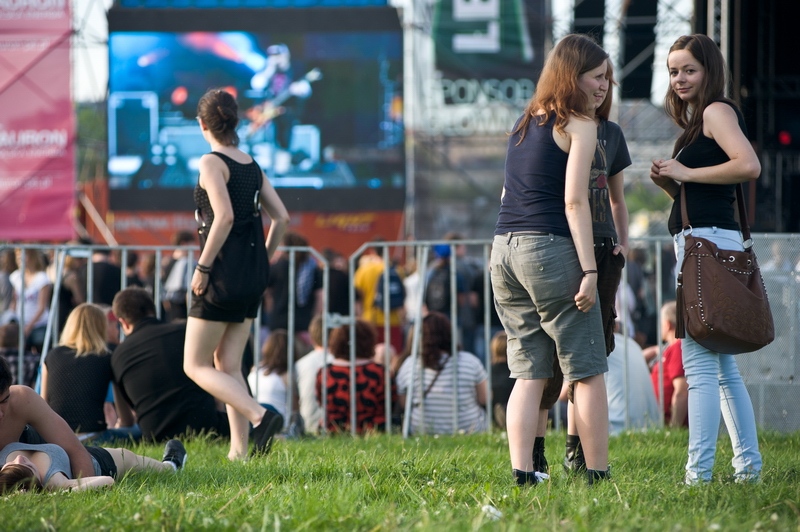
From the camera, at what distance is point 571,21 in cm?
1362

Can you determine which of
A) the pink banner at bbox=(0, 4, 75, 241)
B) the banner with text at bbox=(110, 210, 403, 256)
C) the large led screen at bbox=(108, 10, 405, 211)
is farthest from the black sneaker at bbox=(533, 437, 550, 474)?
the pink banner at bbox=(0, 4, 75, 241)

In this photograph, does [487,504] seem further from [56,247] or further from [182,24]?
[182,24]

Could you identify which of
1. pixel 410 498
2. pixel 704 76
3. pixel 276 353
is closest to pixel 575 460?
pixel 410 498

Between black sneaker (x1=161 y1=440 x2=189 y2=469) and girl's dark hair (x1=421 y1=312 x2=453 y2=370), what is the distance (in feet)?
Result: 8.05

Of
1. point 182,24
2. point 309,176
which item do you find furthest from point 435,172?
point 182,24

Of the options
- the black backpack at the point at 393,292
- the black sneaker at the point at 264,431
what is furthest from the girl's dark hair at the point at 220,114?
the black backpack at the point at 393,292

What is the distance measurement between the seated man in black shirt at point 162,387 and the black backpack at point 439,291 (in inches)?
134

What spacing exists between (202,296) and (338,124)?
8.06 meters

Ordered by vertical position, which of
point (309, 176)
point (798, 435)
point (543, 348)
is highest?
point (309, 176)

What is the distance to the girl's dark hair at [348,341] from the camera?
6590 mm

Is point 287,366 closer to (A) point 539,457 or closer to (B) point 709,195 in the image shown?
(A) point 539,457

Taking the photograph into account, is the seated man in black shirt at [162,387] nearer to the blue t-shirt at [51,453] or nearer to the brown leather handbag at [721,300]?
the blue t-shirt at [51,453]

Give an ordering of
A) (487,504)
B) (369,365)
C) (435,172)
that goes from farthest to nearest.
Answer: (435,172), (369,365), (487,504)

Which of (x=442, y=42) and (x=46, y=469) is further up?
(x=442, y=42)
